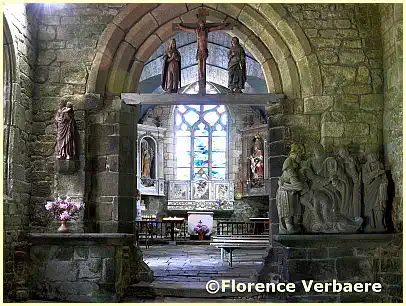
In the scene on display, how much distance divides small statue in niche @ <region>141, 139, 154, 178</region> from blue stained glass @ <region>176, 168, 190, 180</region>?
958 millimetres

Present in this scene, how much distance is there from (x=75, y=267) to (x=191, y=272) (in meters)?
2.24

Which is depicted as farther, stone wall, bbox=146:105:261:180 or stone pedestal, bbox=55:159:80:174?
stone wall, bbox=146:105:261:180

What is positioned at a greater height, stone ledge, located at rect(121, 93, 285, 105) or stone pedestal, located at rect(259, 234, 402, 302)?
stone ledge, located at rect(121, 93, 285, 105)

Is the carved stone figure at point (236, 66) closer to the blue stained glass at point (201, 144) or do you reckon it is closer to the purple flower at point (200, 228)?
the purple flower at point (200, 228)

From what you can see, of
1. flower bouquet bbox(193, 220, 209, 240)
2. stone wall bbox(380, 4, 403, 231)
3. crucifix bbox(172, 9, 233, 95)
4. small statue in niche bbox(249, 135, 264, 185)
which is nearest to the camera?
stone wall bbox(380, 4, 403, 231)

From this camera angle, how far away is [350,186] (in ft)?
23.3

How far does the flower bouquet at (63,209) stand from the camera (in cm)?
726

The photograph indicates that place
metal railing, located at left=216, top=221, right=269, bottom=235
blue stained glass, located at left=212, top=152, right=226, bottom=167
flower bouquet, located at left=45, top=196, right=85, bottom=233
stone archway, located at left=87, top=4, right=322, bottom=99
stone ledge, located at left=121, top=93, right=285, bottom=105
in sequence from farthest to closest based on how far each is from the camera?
blue stained glass, located at left=212, top=152, right=226, bottom=167, metal railing, located at left=216, top=221, right=269, bottom=235, stone ledge, located at left=121, top=93, right=285, bottom=105, stone archway, located at left=87, top=4, right=322, bottom=99, flower bouquet, located at left=45, top=196, right=85, bottom=233

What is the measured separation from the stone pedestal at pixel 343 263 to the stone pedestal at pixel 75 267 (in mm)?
1940

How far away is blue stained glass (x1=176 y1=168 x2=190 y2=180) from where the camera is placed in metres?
17.3

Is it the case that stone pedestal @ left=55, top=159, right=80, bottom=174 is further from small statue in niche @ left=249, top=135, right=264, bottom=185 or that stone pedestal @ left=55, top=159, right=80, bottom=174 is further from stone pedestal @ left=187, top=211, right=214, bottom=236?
small statue in niche @ left=249, top=135, right=264, bottom=185

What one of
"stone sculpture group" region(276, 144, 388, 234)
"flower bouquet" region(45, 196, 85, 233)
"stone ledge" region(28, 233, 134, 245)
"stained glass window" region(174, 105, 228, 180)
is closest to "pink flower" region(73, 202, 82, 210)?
"flower bouquet" region(45, 196, 85, 233)

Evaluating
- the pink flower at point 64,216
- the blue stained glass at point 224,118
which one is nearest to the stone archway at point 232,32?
the pink flower at point 64,216

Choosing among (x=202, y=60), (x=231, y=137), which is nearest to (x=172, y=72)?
(x=202, y=60)
